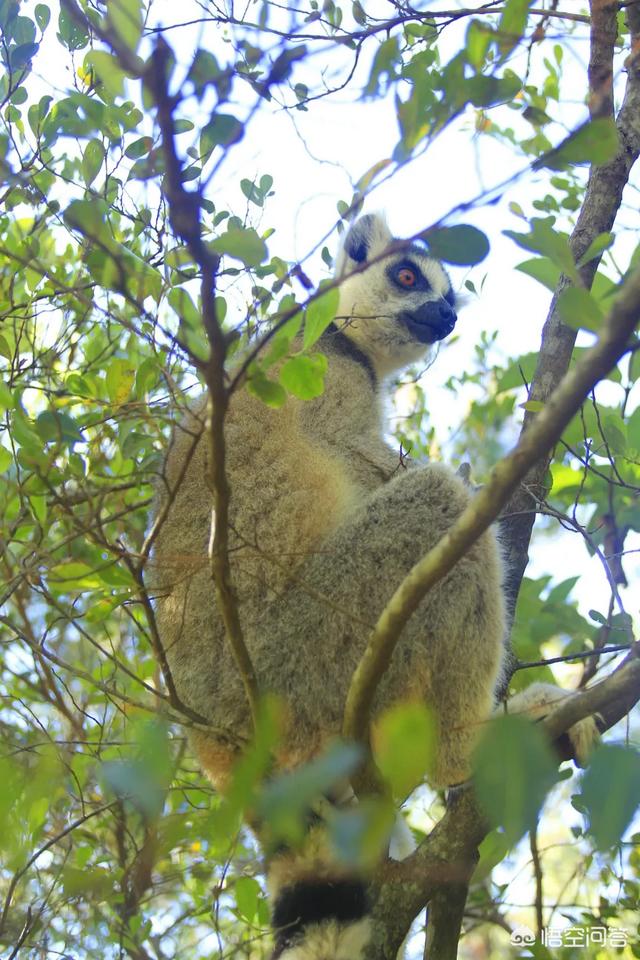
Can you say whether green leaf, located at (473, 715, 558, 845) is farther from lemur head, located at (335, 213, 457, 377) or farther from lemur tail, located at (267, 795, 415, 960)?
lemur head, located at (335, 213, 457, 377)

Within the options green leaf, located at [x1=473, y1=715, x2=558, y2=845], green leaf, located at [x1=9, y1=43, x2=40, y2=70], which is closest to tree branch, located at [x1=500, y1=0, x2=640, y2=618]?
green leaf, located at [x1=9, y1=43, x2=40, y2=70]

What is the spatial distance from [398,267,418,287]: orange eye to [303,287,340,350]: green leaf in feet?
14.7

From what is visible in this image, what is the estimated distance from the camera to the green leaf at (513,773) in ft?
5.38

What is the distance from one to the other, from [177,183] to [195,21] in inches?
117

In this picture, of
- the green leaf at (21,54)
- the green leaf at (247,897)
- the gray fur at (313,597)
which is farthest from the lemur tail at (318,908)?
the green leaf at (21,54)

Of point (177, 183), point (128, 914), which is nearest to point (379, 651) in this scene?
point (177, 183)

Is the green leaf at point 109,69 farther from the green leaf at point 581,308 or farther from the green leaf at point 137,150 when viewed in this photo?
the green leaf at point 137,150

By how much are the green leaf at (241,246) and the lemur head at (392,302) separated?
441 cm

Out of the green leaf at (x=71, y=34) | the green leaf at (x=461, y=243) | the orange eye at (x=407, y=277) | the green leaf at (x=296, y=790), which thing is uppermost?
the orange eye at (x=407, y=277)

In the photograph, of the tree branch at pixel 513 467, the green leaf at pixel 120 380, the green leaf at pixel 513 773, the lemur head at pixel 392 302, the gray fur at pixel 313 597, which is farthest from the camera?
the lemur head at pixel 392 302

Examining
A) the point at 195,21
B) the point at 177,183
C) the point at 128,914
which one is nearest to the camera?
the point at 177,183

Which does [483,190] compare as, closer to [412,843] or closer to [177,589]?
[177,589]

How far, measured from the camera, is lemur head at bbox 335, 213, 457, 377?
23.7 ft

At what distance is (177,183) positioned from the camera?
209cm
